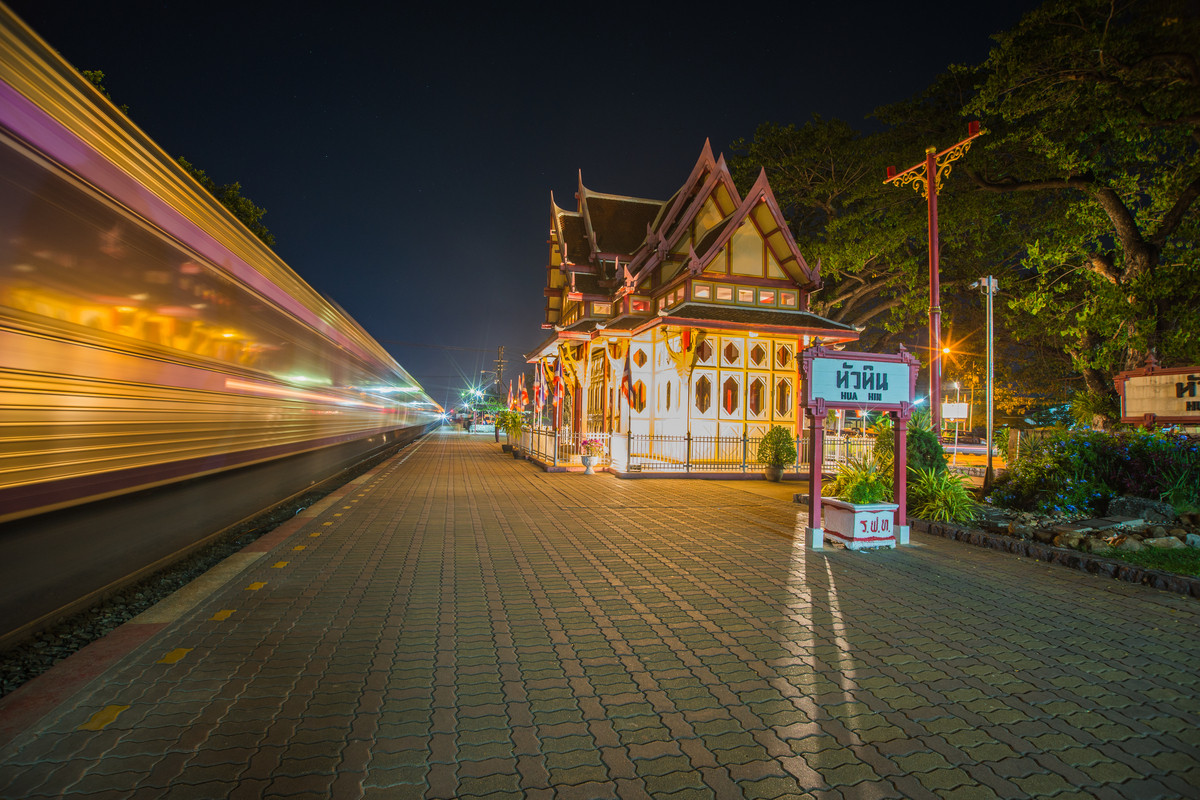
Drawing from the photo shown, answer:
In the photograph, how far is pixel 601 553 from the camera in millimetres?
6766

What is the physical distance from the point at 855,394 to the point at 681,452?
9.99 m

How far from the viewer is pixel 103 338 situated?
3879mm

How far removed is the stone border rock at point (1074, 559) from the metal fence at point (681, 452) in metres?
6.52

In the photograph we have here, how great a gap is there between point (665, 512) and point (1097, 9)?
14.5 m

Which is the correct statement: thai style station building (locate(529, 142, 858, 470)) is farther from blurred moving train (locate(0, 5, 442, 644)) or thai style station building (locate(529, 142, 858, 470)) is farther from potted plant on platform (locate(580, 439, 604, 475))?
blurred moving train (locate(0, 5, 442, 644))

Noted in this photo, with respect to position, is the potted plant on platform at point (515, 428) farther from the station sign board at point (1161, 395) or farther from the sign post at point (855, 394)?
the station sign board at point (1161, 395)

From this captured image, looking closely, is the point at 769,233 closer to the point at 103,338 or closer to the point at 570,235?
the point at 570,235

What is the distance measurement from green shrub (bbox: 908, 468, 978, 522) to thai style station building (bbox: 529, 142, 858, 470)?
624cm

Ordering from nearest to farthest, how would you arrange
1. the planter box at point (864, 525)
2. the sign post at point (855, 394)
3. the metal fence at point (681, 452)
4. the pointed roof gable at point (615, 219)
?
1. the planter box at point (864, 525)
2. the sign post at point (855, 394)
3. the metal fence at point (681, 452)
4. the pointed roof gable at point (615, 219)

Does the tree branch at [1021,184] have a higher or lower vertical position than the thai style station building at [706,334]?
higher

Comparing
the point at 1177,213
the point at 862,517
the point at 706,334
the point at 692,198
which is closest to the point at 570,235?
the point at 692,198

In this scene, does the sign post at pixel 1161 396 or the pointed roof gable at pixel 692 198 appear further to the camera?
the pointed roof gable at pixel 692 198

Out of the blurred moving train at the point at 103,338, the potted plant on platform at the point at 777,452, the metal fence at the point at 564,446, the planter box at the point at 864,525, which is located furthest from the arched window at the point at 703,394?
the blurred moving train at the point at 103,338

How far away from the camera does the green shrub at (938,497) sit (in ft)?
28.1
